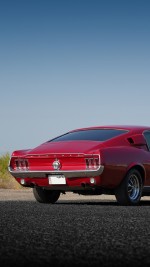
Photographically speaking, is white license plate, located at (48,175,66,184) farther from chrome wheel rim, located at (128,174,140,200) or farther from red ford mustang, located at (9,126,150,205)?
chrome wheel rim, located at (128,174,140,200)

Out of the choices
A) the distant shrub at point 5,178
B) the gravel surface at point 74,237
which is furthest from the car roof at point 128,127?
the distant shrub at point 5,178

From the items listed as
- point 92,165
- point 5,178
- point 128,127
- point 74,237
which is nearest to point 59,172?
point 92,165

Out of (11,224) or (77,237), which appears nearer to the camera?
(77,237)

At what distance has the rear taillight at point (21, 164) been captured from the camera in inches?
436

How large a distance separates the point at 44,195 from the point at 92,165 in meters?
1.57

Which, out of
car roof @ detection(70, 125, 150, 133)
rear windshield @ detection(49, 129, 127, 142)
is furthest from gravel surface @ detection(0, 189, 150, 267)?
car roof @ detection(70, 125, 150, 133)

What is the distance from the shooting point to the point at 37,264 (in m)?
4.55

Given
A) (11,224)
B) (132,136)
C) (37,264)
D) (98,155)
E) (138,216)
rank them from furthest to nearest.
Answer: (132,136), (98,155), (138,216), (11,224), (37,264)

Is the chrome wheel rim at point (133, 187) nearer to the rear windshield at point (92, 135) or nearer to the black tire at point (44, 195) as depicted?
the rear windshield at point (92, 135)

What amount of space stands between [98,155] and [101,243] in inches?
183

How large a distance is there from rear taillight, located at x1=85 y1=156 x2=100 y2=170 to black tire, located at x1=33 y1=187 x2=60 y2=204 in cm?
137

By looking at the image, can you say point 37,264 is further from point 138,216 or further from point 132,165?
point 132,165

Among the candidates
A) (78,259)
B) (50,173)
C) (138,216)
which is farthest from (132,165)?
(78,259)

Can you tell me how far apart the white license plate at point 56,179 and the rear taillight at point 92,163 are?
0.50 meters
